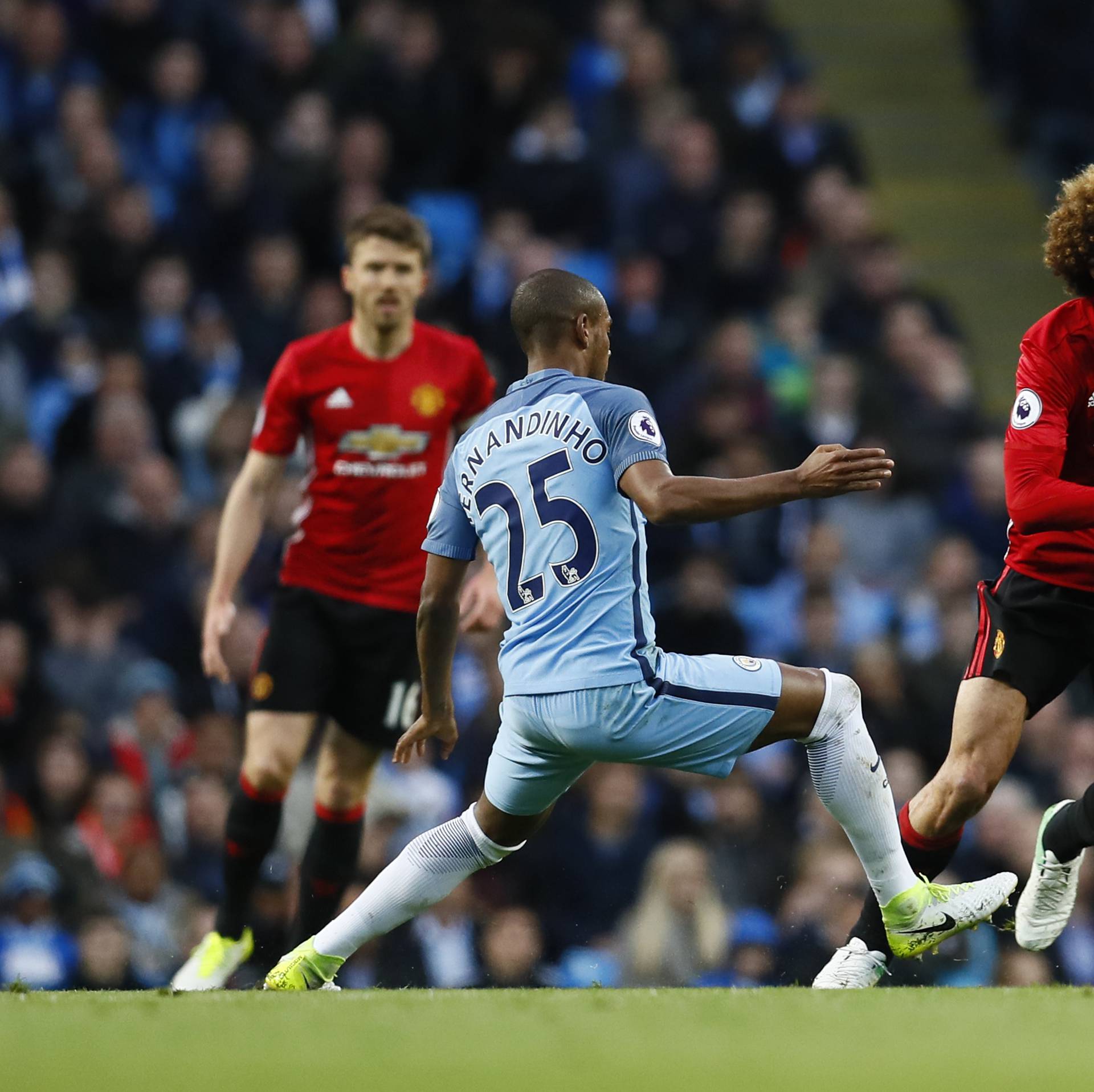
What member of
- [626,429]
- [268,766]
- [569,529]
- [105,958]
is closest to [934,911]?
[569,529]

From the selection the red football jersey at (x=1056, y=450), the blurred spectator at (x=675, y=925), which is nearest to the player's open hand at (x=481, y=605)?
the red football jersey at (x=1056, y=450)

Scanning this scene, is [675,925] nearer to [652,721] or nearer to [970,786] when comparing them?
[970,786]

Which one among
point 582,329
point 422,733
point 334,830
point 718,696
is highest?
point 582,329

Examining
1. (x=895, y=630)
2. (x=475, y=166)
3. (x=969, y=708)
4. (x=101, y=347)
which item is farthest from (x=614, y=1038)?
(x=475, y=166)

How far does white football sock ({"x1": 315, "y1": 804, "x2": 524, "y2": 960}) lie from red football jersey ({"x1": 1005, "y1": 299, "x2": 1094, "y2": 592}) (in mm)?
1723

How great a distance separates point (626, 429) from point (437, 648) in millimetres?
980

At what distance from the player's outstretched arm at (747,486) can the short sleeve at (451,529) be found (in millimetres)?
659

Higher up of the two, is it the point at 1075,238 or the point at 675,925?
the point at 1075,238

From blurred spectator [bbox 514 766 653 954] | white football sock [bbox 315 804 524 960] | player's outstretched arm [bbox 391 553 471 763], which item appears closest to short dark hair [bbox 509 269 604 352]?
player's outstretched arm [bbox 391 553 471 763]

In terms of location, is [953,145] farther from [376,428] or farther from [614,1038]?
[614,1038]

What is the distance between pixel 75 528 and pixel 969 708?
5.69m

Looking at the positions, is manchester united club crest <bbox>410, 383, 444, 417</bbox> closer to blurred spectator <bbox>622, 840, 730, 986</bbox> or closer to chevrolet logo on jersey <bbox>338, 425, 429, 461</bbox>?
chevrolet logo on jersey <bbox>338, 425, 429, 461</bbox>

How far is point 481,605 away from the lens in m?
5.92

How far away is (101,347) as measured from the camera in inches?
398
